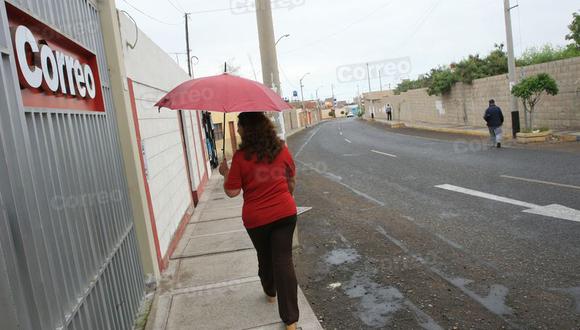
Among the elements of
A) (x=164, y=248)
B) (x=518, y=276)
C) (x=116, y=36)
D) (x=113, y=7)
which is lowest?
(x=518, y=276)

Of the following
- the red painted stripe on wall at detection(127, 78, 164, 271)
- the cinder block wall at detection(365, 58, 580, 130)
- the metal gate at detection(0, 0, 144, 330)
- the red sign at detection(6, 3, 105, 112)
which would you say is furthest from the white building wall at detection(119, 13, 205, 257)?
the cinder block wall at detection(365, 58, 580, 130)

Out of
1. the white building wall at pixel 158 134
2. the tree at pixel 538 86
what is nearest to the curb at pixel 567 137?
the tree at pixel 538 86

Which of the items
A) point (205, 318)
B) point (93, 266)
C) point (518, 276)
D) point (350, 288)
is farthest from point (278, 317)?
point (518, 276)

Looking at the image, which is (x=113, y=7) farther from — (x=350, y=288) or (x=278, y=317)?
(x=350, y=288)

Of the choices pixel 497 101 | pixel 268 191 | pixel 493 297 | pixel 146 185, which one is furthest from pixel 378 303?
pixel 497 101

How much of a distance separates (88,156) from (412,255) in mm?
3827

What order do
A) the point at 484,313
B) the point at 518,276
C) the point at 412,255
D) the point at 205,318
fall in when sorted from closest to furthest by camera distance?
the point at 484,313 < the point at 205,318 < the point at 518,276 < the point at 412,255

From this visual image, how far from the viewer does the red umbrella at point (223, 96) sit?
11.9 ft

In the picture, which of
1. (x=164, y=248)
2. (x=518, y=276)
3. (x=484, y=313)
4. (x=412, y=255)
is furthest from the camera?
(x=164, y=248)

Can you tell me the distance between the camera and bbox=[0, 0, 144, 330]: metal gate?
2.05 meters

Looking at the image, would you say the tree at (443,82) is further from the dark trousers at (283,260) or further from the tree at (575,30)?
the dark trousers at (283,260)

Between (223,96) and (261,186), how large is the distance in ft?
2.58

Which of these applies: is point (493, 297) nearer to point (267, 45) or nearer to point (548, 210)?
point (548, 210)

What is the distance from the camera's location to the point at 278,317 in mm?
4082
